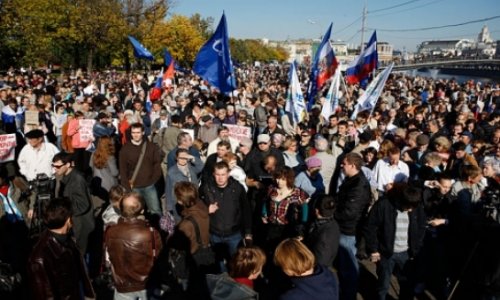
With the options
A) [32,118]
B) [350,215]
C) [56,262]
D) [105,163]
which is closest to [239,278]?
[56,262]

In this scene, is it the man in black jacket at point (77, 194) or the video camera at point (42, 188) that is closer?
the video camera at point (42, 188)

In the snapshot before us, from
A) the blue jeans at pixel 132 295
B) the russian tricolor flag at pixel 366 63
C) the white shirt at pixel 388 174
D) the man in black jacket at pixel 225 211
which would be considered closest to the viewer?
the blue jeans at pixel 132 295

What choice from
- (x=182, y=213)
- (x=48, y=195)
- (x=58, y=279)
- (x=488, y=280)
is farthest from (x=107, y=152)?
(x=488, y=280)

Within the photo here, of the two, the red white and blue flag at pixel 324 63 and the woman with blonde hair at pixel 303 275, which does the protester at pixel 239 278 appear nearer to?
the woman with blonde hair at pixel 303 275

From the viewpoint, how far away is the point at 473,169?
17.0 ft

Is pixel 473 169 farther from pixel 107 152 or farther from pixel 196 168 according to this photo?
pixel 107 152

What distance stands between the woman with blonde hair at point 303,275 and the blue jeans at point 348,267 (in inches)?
67.9

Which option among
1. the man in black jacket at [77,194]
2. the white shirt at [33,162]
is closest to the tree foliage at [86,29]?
the white shirt at [33,162]

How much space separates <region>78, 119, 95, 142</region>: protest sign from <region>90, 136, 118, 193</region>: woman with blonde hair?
200 cm

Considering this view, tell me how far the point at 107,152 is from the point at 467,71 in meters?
112

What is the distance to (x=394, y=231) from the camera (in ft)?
15.6

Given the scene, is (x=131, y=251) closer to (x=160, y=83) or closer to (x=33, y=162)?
(x=33, y=162)

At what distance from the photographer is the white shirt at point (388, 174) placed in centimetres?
616

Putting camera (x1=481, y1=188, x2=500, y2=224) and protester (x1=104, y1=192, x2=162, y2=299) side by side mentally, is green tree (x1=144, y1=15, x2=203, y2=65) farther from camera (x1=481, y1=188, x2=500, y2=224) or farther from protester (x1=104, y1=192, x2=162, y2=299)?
camera (x1=481, y1=188, x2=500, y2=224)
